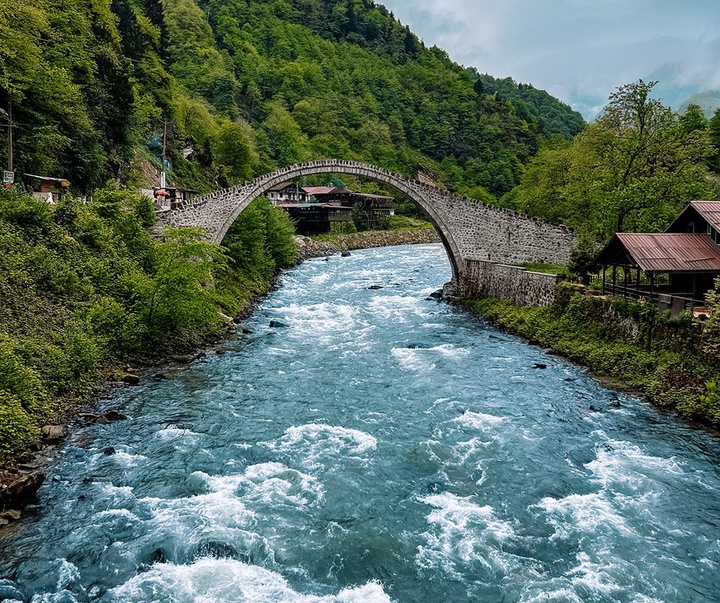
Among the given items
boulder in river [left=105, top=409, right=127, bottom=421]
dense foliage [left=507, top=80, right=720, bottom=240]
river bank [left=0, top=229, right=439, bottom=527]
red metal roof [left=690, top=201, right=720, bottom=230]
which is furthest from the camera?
dense foliage [left=507, top=80, right=720, bottom=240]

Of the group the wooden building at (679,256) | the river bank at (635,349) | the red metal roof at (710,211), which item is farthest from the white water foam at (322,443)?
the red metal roof at (710,211)

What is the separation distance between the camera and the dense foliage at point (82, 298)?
14.5 metres

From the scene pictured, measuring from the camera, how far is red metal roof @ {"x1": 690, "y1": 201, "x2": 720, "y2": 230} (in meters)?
19.5

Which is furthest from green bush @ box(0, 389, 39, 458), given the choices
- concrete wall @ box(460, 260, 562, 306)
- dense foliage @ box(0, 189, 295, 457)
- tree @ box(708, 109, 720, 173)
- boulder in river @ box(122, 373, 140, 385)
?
tree @ box(708, 109, 720, 173)

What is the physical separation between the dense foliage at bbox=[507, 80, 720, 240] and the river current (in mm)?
11570

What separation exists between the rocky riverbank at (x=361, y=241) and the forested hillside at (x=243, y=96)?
11397 millimetres

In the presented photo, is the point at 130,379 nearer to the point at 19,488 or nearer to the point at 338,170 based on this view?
the point at 19,488

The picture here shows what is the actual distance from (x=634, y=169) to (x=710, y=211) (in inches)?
384

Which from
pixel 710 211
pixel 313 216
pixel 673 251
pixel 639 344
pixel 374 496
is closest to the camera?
pixel 374 496

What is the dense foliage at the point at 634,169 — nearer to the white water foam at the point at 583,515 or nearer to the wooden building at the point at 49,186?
the white water foam at the point at 583,515

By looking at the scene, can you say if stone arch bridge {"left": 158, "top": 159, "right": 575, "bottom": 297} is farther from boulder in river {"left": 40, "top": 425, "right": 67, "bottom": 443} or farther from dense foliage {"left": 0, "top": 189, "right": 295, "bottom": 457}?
boulder in river {"left": 40, "top": 425, "right": 67, "bottom": 443}

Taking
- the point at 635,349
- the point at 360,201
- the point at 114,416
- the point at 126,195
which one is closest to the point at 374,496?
the point at 114,416

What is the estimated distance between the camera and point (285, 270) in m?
49.1

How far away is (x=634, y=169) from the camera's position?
2877 cm
